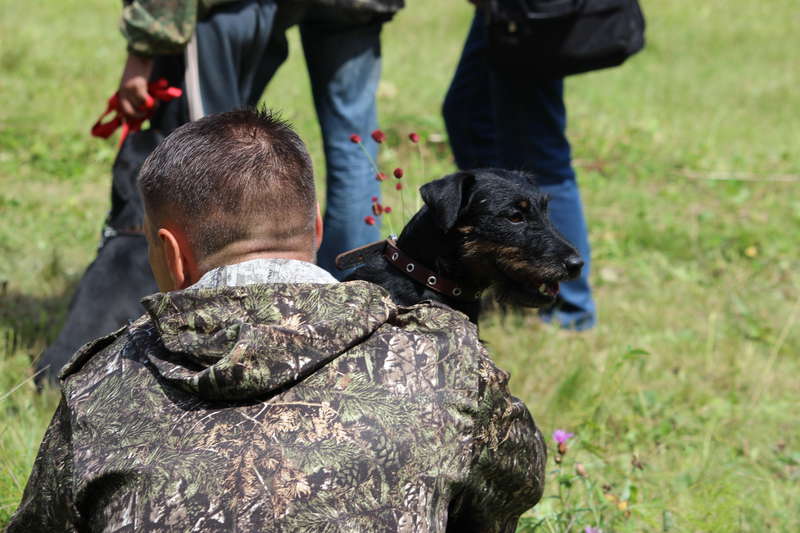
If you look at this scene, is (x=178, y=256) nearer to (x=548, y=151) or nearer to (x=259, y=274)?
(x=259, y=274)

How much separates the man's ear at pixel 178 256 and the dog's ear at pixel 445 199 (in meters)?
1.10

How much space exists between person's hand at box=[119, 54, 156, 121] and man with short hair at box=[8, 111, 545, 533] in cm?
177

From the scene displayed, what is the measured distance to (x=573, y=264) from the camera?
3.09 m

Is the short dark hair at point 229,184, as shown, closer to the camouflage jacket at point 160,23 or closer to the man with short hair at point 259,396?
the man with short hair at point 259,396

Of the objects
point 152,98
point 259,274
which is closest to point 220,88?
point 152,98

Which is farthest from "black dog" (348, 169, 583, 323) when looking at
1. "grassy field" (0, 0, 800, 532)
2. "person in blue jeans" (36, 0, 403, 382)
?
"person in blue jeans" (36, 0, 403, 382)

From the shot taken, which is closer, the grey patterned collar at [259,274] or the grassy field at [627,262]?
the grey patterned collar at [259,274]

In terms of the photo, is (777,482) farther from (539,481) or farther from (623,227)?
(623,227)

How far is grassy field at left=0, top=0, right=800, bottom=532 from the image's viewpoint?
3.30 metres

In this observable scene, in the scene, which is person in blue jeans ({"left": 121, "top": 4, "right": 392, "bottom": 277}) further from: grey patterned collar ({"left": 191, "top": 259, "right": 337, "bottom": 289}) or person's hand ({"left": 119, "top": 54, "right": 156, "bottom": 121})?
grey patterned collar ({"left": 191, "top": 259, "right": 337, "bottom": 289})

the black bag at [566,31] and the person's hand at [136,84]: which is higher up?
the person's hand at [136,84]

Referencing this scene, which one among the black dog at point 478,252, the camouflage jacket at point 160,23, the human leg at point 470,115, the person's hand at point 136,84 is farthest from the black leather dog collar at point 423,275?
the human leg at point 470,115

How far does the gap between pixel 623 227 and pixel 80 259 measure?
3.50 m

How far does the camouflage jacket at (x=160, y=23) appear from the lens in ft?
10.8
